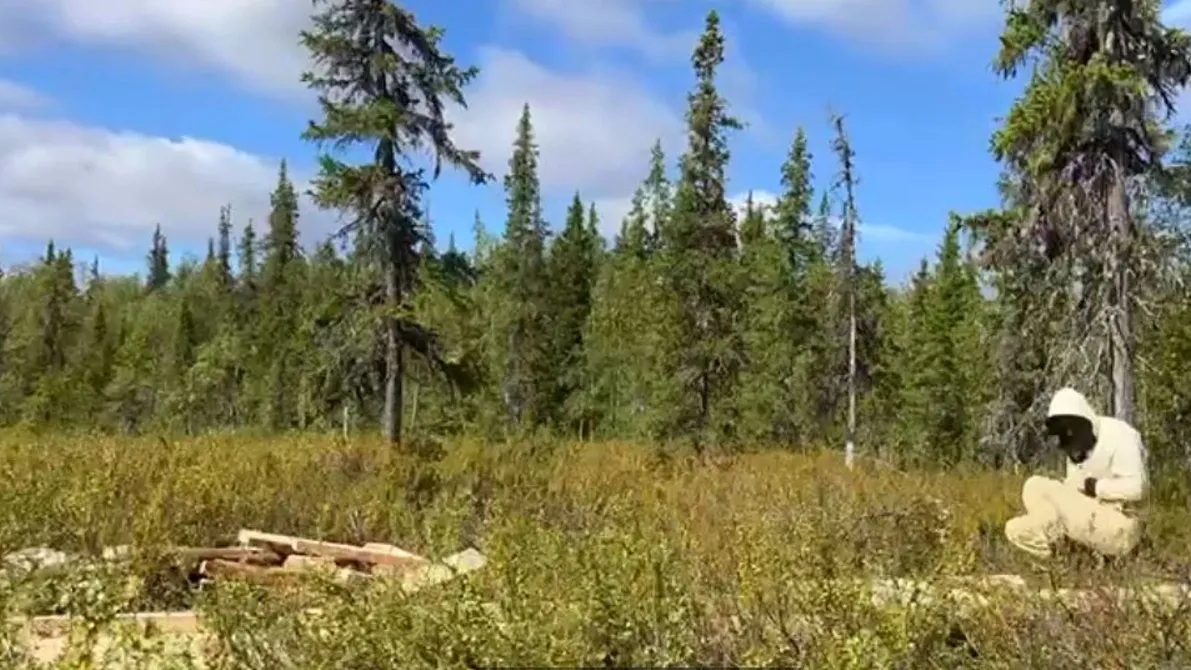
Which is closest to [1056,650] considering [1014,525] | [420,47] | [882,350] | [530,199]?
[1014,525]

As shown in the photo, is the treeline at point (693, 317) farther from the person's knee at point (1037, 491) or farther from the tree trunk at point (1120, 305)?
the person's knee at point (1037, 491)

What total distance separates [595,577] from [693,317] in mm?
29105

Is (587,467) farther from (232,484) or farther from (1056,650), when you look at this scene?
(1056,650)

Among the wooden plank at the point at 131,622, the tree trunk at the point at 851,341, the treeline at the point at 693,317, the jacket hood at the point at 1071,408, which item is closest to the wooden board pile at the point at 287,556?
the wooden plank at the point at 131,622

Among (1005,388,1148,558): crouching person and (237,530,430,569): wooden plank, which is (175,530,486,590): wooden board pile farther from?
→ (1005,388,1148,558): crouching person

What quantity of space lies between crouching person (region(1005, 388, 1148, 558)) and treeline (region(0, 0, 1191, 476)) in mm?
6317

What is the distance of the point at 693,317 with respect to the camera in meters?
32.5

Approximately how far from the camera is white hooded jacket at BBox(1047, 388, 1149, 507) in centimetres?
728

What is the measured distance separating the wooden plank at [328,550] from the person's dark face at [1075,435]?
166 inches

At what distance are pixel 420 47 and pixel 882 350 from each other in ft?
86.9

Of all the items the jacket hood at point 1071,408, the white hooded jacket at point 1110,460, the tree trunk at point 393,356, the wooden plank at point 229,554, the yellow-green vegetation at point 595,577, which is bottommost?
the wooden plank at point 229,554

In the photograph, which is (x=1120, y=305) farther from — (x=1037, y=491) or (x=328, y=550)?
(x=328, y=550)

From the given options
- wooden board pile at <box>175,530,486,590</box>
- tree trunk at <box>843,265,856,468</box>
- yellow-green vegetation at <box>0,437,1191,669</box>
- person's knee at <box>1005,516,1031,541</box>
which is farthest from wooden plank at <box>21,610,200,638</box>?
tree trunk at <box>843,265,856,468</box>

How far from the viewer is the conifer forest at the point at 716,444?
3.90 meters
